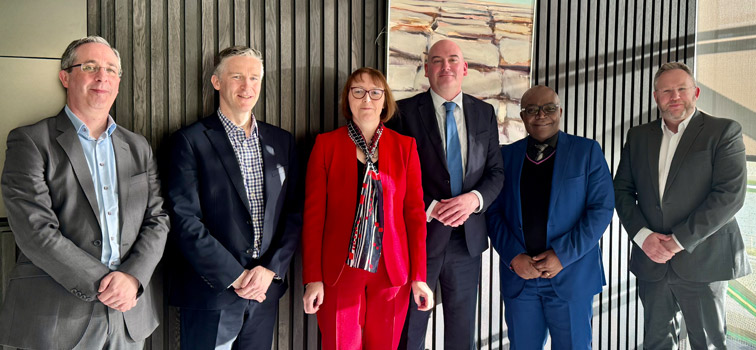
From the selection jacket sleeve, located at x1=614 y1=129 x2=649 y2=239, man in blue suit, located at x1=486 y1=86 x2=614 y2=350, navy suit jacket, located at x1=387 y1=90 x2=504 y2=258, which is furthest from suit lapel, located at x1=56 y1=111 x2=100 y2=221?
jacket sleeve, located at x1=614 y1=129 x2=649 y2=239

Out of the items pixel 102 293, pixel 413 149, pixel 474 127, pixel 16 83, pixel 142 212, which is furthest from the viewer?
pixel 474 127

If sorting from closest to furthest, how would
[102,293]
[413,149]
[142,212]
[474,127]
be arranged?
[102,293]
[142,212]
[413,149]
[474,127]

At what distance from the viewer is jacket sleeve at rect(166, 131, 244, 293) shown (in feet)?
9.04

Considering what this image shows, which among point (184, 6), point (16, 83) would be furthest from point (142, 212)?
point (184, 6)

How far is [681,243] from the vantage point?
3395mm

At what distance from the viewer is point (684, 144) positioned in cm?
353

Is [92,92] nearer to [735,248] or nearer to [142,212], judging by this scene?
[142,212]

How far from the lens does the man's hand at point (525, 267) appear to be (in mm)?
3250

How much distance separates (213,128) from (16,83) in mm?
1087

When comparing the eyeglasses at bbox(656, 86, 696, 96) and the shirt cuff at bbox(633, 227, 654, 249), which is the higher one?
the eyeglasses at bbox(656, 86, 696, 96)

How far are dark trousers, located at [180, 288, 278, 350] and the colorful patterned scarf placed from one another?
0.56 metres

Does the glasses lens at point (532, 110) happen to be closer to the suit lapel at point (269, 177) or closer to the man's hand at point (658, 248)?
the man's hand at point (658, 248)

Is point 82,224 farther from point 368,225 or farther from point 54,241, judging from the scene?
point 368,225

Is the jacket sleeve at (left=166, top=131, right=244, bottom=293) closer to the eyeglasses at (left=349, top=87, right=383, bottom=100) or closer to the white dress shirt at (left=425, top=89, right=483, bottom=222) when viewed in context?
the eyeglasses at (left=349, top=87, right=383, bottom=100)
